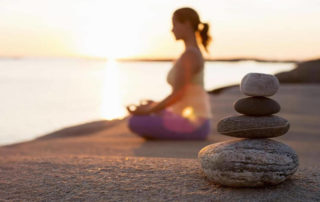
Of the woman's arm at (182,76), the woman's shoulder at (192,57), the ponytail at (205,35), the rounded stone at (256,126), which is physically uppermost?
the ponytail at (205,35)


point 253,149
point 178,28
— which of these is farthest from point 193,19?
point 253,149

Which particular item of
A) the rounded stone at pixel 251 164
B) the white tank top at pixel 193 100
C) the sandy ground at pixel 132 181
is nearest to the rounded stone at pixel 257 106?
the rounded stone at pixel 251 164

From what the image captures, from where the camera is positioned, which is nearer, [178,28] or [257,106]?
[257,106]

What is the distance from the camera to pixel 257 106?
3.72 metres

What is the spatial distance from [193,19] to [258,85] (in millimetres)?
2553

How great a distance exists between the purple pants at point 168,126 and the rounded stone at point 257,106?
2941 mm

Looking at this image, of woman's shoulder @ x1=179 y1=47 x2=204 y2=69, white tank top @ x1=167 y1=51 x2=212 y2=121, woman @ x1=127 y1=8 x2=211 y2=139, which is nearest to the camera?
woman @ x1=127 y1=8 x2=211 y2=139

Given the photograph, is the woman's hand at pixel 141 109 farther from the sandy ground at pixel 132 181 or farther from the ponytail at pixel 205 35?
the ponytail at pixel 205 35

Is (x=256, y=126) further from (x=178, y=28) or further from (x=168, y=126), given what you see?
(x=168, y=126)

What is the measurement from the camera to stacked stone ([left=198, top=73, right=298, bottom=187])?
3486 millimetres

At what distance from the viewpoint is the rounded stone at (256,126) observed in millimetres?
3678

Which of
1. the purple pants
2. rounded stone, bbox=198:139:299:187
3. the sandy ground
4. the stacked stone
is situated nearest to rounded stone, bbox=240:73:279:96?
the stacked stone

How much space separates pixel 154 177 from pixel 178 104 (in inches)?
109

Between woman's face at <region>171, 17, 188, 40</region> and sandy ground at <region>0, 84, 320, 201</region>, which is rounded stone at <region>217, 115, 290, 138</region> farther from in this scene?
woman's face at <region>171, 17, 188, 40</region>
